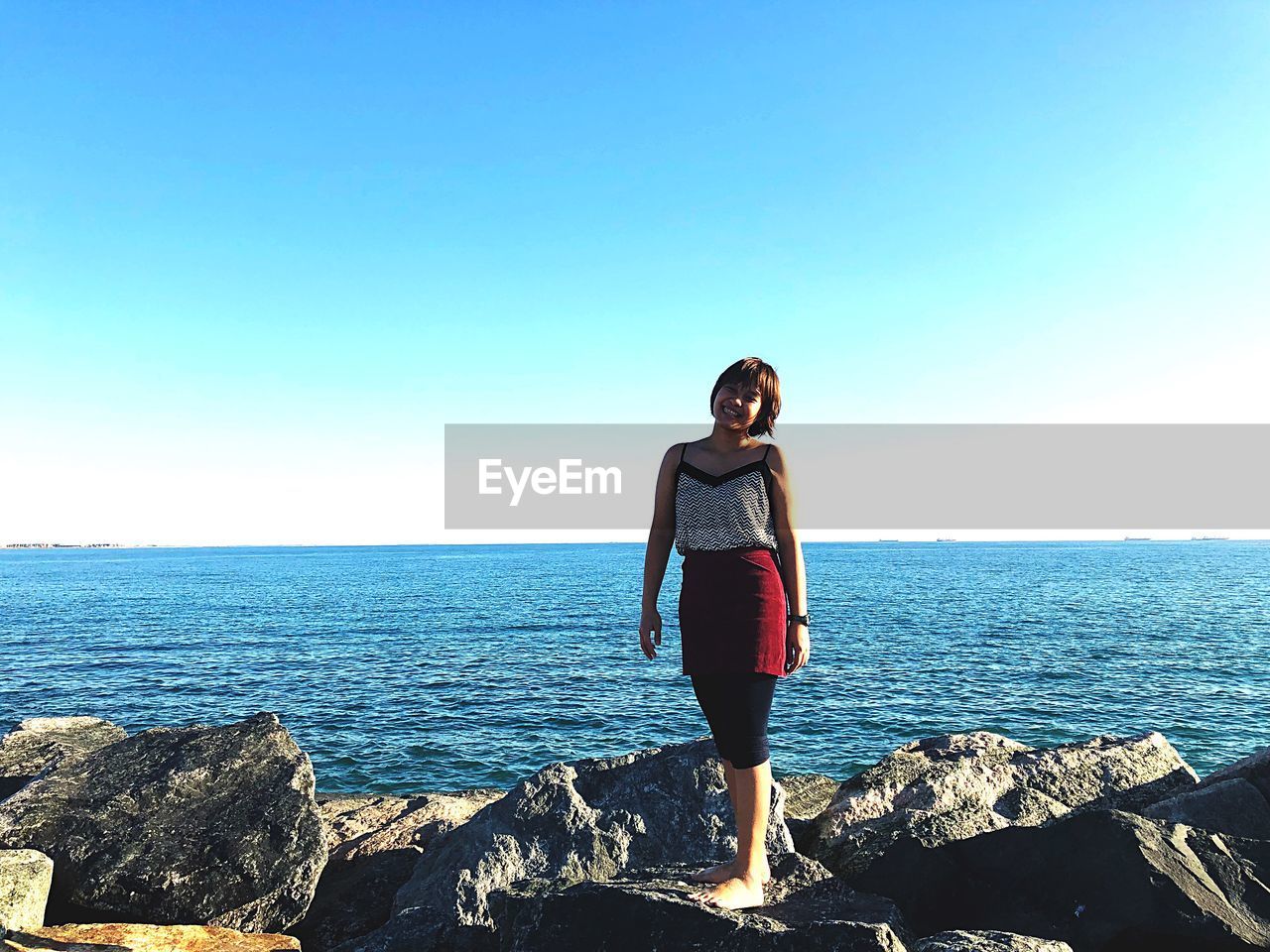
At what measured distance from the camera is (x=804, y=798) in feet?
34.6

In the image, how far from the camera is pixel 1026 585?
76.4m

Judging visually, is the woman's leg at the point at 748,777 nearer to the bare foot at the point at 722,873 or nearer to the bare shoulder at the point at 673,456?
the bare foot at the point at 722,873

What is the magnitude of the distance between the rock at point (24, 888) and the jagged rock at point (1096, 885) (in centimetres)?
644

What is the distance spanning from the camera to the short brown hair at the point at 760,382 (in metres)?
4.41

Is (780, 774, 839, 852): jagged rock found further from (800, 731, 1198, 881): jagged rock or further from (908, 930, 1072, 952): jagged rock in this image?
(908, 930, 1072, 952): jagged rock

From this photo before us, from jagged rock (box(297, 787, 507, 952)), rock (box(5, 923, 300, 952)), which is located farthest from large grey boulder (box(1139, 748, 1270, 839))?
rock (box(5, 923, 300, 952))

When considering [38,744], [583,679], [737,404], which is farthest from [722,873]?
[583,679]

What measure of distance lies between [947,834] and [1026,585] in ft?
261

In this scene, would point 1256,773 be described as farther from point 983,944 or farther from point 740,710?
point 740,710

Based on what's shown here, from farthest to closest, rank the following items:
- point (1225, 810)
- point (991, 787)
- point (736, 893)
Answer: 1. point (991, 787)
2. point (1225, 810)
3. point (736, 893)

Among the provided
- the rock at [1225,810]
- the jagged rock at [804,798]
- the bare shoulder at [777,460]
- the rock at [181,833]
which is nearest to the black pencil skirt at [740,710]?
the bare shoulder at [777,460]

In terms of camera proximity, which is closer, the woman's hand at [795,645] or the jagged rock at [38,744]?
the woman's hand at [795,645]

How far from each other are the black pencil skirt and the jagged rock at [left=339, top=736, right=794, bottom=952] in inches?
88.9

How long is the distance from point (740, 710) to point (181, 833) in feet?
19.5
